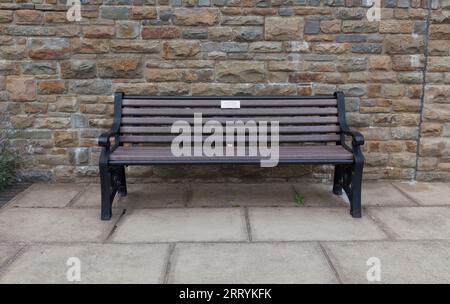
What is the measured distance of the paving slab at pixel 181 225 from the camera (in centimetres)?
339

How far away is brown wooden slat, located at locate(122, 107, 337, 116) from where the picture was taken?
4.25 m

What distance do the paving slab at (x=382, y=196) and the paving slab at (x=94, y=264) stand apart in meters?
2.08

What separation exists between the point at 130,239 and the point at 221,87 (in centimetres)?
192

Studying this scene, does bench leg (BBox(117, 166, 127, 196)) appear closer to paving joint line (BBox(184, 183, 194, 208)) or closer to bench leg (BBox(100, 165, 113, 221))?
bench leg (BBox(100, 165, 113, 221))

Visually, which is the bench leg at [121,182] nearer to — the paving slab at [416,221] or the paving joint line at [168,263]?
the paving joint line at [168,263]

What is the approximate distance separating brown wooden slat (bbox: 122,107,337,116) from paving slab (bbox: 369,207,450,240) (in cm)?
104

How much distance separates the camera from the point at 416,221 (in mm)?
3717

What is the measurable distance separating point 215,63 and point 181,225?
1771mm

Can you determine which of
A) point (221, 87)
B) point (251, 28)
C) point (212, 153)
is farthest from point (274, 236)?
point (251, 28)

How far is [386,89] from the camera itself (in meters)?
4.63

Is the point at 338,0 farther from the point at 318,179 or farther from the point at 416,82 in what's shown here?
the point at 318,179

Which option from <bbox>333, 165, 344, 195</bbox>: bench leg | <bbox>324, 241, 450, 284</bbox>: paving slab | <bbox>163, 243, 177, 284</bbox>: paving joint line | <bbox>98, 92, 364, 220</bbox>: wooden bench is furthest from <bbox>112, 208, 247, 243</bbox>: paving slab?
<bbox>333, 165, 344, 195</bbox>: bench leg

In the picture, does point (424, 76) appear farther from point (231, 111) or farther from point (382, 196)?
point (231, 111)

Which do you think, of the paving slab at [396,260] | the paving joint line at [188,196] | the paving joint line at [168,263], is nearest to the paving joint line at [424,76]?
the paving slab at [396,260]
